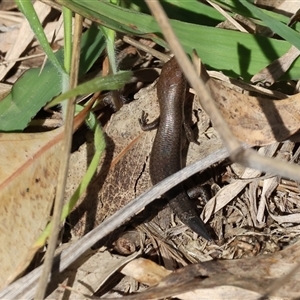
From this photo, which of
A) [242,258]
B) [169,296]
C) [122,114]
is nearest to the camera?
[169,296]

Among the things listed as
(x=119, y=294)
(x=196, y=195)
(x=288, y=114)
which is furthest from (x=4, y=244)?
(x=288, y=114)

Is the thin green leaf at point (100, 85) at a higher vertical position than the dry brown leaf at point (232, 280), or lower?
higher

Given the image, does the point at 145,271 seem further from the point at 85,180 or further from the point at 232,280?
the point at 85,180

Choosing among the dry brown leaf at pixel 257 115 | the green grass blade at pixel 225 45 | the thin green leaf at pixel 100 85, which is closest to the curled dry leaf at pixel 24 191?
the thin green leaf at pixel 100 85

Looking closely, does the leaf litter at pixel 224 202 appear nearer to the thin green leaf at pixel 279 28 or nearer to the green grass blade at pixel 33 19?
the thin green leaf at pixel 279 28

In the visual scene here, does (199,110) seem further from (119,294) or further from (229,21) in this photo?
(119,294)

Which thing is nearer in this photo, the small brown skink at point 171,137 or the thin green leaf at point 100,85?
the thin green leaf at point 100,85

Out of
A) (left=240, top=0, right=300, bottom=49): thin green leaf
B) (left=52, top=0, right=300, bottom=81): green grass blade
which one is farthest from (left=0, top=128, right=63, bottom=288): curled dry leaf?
(left=240, top=0, right=300, bottom=49): thin green leaf
